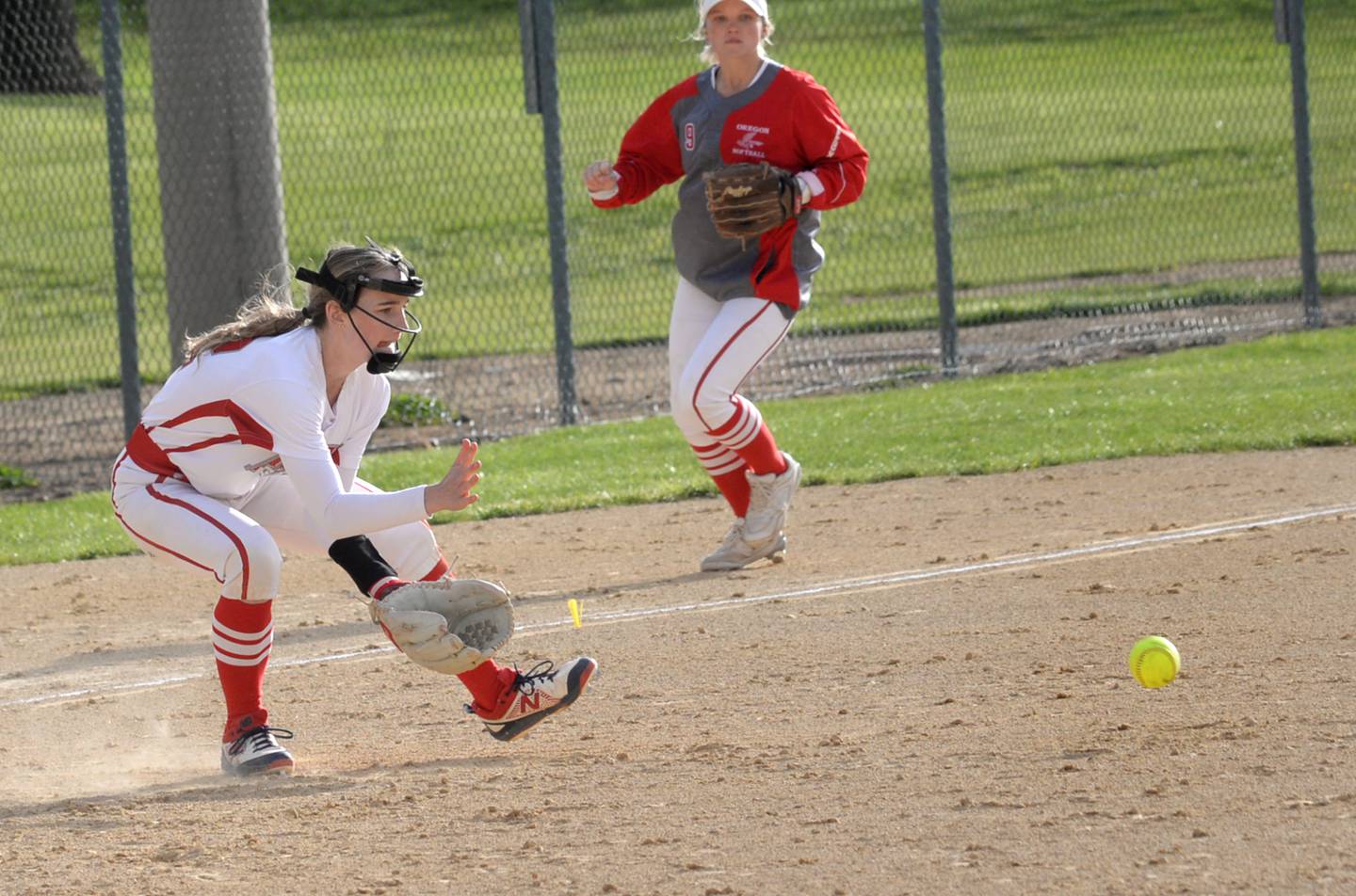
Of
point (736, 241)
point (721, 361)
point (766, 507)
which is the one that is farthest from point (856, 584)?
point (736, 241)

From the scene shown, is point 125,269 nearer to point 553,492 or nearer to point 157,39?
point 157,39

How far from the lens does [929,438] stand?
9.42m

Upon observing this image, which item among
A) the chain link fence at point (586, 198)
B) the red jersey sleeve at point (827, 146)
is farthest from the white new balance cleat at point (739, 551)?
the chain link fence at point (586, 198)

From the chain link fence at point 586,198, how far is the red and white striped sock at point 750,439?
3.63 meters

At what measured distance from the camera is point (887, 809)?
3963 mm

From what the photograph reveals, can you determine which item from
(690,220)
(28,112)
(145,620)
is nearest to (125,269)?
(145,620)

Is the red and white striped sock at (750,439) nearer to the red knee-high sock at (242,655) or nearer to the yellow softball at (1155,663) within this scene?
the yellow softball at (1155,663)

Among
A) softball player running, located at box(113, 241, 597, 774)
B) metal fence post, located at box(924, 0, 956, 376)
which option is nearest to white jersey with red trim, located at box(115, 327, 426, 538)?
softball player running, located at box(113, 241, 597, 774)

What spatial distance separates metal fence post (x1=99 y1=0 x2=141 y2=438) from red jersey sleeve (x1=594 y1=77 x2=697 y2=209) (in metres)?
3.29

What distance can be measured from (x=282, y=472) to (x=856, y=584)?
2.34 m

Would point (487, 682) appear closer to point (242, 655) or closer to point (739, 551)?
point (242, 655)

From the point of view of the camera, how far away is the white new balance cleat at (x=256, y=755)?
465 cm

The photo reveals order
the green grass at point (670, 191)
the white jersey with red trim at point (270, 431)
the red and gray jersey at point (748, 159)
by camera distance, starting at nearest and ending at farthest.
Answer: the white jersey with red trim at point (270, 431) → the red and gray jersey at point (748, 159) → the green grass at point (670, 191)

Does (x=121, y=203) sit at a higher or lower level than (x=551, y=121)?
lower
